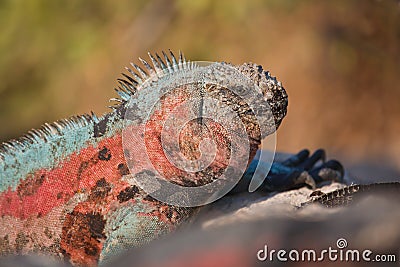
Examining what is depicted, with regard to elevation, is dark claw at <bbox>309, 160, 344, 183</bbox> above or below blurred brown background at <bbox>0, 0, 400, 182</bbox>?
below

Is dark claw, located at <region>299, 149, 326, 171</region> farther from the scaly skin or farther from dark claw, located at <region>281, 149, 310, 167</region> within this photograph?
the scaly skin

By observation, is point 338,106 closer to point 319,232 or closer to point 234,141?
point 234,141

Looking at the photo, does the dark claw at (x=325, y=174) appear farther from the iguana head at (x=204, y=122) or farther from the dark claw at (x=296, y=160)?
the iguana head at (x=204, y=122)

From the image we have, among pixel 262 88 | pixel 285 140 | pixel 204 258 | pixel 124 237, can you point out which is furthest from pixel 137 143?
pixel 285 140
